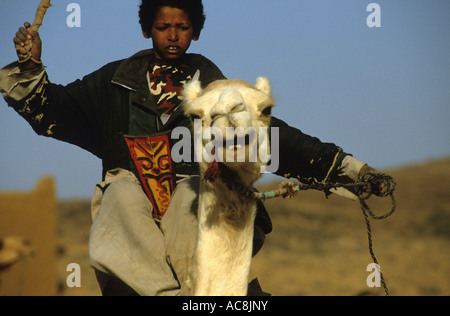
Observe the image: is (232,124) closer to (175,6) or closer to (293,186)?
(293,186)

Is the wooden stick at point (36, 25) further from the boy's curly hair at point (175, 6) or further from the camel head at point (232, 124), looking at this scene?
the camel head at point (232, 124)

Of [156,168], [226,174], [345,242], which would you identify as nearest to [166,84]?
[156,168]

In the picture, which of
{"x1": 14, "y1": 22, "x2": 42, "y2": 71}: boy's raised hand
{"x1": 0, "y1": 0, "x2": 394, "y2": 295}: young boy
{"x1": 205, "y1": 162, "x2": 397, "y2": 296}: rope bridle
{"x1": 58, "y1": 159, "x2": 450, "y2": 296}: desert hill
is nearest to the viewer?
{"x1": 205, "y1": 162, "x2": 397, "y2": 296}: rope bridle

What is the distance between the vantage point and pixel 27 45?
4312mm

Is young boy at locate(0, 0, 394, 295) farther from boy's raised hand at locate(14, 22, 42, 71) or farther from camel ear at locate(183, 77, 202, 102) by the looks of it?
camel ear at locate(183, 77, 202, 102)

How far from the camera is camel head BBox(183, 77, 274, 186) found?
3.30 meters

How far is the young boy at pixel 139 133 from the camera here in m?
4.07

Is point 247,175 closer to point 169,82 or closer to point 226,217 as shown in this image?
point 226,217

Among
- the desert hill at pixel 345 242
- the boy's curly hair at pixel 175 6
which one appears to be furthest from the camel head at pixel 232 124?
the desert hill at pixel 345 242

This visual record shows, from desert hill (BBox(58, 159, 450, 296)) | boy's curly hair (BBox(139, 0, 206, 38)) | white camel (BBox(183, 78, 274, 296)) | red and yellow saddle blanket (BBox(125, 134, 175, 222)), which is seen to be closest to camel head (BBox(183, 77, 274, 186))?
white camel (BBox(183, 78, 274, 296))

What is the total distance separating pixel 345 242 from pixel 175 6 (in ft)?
70.0

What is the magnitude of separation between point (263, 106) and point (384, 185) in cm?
105

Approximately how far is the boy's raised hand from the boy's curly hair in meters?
0.97
